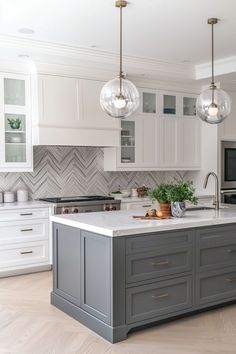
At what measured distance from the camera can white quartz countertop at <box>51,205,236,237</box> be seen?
3203mm

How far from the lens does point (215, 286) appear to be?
376cm

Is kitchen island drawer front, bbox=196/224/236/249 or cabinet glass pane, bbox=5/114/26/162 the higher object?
cabinet glass pane, bbox=5/114/26/162

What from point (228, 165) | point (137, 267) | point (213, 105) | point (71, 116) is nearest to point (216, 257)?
A: point (137, 267)

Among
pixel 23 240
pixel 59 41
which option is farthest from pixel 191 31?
pixel 23 240

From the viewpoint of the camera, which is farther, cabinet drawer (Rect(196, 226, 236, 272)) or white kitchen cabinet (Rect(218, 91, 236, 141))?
white kitchen cabinet (Rect(218, 91, 236, 141))

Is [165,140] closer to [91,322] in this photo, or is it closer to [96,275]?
[96,275]

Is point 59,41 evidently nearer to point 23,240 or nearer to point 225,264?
point 23,240

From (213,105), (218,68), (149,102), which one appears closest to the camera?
(213,105)

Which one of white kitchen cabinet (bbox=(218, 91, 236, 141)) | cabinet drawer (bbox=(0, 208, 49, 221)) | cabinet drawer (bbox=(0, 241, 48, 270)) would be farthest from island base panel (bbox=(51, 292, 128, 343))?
white kitchen cabinet (bbox=(218, 91, 236, 141))

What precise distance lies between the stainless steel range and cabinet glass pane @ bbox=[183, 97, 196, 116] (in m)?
1.99

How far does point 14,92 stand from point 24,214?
4.86 feet

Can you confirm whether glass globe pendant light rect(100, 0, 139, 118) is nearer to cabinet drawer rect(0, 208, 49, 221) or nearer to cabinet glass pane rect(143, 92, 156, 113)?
cabinet drawer rect(0, 208, 49, 221)

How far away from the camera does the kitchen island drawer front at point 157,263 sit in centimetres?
325

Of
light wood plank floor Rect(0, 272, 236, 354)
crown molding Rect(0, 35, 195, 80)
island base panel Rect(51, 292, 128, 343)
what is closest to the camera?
light wood plank floor Rect(0, 272, 236, 354)
